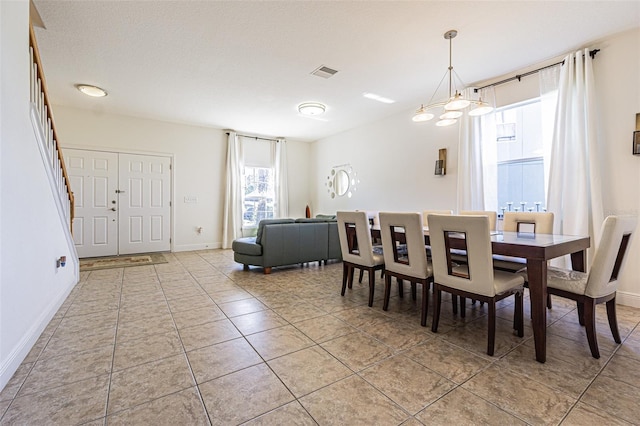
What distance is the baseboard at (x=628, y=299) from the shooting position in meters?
2.83

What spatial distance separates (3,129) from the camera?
170cm

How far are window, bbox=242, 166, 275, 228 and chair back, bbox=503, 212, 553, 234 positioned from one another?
17.1 feet

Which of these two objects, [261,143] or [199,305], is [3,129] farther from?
[261,143]

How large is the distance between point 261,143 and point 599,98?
5.98 metres

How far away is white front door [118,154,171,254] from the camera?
18.2 ft

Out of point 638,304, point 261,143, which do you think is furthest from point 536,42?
point 261,143

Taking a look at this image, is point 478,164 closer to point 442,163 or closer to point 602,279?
point 442,163

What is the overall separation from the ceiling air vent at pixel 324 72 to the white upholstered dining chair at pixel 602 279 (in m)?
3.06

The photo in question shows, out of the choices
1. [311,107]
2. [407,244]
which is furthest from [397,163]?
[407,244]

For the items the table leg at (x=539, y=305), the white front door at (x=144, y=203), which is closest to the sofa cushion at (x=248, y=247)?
the white front door at (x=144, y=203)

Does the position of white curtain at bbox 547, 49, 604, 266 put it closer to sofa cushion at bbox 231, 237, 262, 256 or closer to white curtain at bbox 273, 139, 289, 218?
sofa cushion at bbox 231, 237, 262, 256

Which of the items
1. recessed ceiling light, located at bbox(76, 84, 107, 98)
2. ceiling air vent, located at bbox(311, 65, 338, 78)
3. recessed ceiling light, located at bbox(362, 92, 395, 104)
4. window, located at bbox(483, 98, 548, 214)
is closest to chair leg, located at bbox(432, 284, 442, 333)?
window, located at bbox(483, 98, 548, 214)

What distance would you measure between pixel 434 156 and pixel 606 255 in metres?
3.07

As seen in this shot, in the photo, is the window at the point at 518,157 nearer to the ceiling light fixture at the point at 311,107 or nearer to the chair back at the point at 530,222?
the chair back at the point at 530,222
